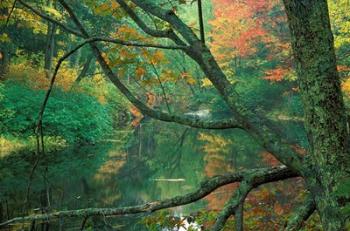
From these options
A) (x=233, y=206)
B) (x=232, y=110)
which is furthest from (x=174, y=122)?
(x=233, y=206)

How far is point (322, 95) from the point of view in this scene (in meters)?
2.55

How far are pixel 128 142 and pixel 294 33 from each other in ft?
76.7

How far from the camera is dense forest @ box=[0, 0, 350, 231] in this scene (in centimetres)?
261

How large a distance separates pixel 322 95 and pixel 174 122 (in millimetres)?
1626

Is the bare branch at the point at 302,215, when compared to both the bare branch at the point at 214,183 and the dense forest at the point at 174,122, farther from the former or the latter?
the bare branch at the point at 214,183

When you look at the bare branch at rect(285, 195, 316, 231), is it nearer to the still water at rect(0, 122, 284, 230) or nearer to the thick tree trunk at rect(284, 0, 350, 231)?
the thick tree trunk at rect(284, 0, 350, 231)

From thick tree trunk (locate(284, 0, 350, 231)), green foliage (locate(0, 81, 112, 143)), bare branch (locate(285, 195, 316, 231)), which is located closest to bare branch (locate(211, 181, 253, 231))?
bare branch (locate(285, 195, 316, 231))

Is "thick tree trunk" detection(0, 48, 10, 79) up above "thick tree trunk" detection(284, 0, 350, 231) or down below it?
above

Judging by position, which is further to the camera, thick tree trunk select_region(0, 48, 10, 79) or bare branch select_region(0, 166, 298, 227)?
thick tree trunk select_region(0, 48, 10, 79)

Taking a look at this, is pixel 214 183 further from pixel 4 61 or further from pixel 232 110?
pixel 4 61

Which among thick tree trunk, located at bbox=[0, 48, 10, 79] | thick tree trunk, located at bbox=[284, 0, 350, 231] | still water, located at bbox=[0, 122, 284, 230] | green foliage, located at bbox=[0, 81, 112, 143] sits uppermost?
thick tree trunk, located at bbox=[0, 48, 10, 79]

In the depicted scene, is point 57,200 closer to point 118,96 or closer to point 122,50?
point 122,50

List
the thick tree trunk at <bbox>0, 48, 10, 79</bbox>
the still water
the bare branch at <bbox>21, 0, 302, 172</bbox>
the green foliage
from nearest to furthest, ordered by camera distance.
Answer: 1. the bare branch at <bbox>21, 0, 302, 172</bbox>
2. the still water
3. the green foliage
4. the thick tree trunk at <bbox>0, 48, 10, 79</bbox>

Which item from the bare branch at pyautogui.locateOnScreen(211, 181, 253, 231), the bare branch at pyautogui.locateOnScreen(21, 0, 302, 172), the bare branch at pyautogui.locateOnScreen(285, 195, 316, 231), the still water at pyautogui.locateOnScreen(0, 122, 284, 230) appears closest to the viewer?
the bare branch at pyautogui.locateOnScreen(21, 0, 302, 172)
